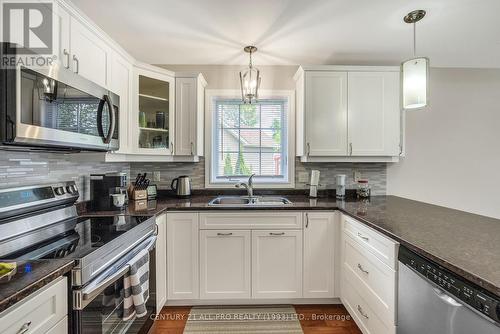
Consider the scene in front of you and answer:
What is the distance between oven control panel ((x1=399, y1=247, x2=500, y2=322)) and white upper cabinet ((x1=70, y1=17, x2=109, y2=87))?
2074mm

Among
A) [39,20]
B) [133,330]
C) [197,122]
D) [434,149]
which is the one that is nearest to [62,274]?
[133,330]

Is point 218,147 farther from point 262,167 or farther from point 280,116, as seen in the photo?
point 280,116

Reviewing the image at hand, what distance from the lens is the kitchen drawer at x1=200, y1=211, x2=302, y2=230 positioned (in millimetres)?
1994

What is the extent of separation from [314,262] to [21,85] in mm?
2107

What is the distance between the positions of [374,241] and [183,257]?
4.68 feet

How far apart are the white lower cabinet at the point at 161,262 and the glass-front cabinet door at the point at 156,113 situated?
27.7 inches

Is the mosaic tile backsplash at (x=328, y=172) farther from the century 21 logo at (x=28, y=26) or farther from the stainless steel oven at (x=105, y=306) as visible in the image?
the century 21 logo at (x=28, y=26)

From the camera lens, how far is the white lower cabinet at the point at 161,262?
6.00 feet

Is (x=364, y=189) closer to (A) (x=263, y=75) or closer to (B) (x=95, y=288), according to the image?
(A) (x=263, y=75)

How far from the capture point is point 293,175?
264cm

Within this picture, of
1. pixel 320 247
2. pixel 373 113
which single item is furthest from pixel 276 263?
pixel 373 113

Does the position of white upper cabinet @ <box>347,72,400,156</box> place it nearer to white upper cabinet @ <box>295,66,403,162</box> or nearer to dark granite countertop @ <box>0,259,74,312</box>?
white upper cabinet @ <box>295,66,403,162</box>

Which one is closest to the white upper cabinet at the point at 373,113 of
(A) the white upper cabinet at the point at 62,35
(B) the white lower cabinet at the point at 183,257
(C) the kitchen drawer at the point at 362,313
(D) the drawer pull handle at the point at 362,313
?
(C) the kitchen drawer at the point at 362,313

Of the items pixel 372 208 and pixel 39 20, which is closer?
pixel 39 20
